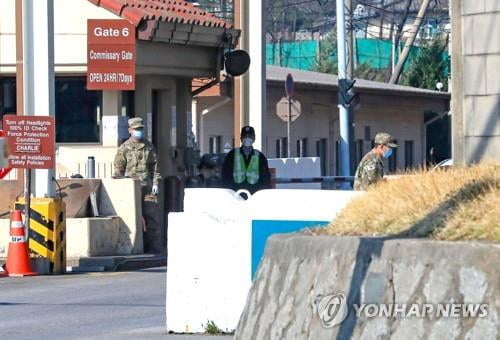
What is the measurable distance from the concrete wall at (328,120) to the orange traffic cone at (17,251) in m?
18.3

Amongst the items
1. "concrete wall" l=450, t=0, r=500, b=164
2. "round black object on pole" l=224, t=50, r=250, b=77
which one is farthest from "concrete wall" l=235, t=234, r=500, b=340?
"round black object on pole" l=224, t=50, r=250, b=77

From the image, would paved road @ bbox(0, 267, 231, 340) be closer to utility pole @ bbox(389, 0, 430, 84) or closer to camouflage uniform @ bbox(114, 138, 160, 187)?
camouflage uniform @ bbox(114, 138, 160, 187)

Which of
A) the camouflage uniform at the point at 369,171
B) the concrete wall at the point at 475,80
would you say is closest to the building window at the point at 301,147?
the camouflage uniform at the point at 369,171

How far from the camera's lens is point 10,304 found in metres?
14.5

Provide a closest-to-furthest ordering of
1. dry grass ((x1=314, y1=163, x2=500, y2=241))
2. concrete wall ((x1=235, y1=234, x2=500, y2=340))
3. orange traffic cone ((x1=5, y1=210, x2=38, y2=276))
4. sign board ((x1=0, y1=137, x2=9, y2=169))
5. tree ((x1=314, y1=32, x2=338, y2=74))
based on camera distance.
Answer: concrete wall ((x1=235, y1=234, x2=500, y2=340))
dry grass ((x1=314, y1=163, x2=500, y2=241))
sign board ((x1=0, y1=137, x2=9, y2=169))
orange traffic cone ((x1=5, y1=210, x2=38, y2=276))
tree ((x1=314, y1=32, x2=338, y2=74))

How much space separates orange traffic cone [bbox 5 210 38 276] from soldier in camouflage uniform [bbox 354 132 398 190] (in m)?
4.49

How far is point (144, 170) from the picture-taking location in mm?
20156

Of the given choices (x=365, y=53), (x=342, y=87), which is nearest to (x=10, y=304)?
(x=342, y=87)

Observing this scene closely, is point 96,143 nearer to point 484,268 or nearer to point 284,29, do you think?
point 484,268

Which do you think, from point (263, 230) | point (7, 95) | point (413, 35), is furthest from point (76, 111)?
point (413, 35)

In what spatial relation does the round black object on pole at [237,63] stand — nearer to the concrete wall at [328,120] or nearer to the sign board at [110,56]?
the sign board at [110,56]

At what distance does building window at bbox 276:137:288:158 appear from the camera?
41.8 metres

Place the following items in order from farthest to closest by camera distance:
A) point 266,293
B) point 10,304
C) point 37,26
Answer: point 37,26 → point 10,304 → point 266,293

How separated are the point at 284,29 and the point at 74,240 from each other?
6978 centimetres
